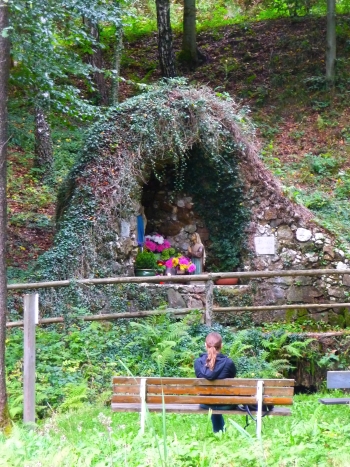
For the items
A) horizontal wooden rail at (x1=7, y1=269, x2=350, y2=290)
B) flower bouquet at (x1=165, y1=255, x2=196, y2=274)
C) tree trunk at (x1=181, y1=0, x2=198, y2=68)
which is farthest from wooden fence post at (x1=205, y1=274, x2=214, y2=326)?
tree trunk at (x1=181, y1=0, x2=198, y2=68)

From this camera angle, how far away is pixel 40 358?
9336mm

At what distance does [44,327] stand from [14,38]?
13.8 feet

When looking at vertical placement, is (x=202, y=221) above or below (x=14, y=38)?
below

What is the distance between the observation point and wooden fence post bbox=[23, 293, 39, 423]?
23.4 feet

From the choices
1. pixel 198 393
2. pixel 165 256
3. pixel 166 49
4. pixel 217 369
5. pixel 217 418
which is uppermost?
pixel 166 49

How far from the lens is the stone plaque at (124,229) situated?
12.6 metres

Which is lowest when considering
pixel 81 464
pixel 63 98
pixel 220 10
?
pixel 81 464

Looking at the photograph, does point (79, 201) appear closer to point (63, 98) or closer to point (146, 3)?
point (63, 98)

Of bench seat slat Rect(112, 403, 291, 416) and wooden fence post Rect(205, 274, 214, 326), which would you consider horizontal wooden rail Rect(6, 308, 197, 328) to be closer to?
wooden fence post Rect(205, 274, 214, 326)

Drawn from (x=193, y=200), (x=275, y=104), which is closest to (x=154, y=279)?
(x=193, y=200)

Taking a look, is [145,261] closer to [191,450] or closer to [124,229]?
[124,229]

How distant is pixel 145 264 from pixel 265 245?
7.52ft

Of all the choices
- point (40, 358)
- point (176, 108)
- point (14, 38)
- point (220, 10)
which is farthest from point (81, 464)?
point (220, 10)

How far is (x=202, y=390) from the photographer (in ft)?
20.1
